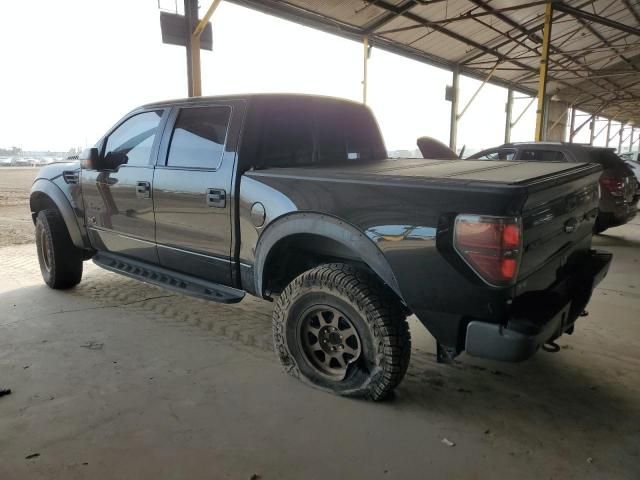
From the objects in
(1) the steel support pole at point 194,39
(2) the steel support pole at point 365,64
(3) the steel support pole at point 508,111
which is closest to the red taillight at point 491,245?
(1) the steel support pole at point 194,39

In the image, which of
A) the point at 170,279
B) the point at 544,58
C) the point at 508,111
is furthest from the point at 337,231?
the point at 508,111

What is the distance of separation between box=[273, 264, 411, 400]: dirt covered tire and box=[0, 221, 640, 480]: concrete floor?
4.8 inches

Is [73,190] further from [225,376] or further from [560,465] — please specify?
[560,465]

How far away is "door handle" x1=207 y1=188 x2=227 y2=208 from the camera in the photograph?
9.29ft

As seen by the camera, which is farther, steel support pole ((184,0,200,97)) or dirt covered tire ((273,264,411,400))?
steel support pole ((184,0,200,97))

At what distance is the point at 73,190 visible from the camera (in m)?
4.04

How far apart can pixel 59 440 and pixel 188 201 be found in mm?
1543

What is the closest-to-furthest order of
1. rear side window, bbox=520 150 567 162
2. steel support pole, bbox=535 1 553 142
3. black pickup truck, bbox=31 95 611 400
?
black pickup truck, bbox=31 95 611 400
rear side window, bbox=520 150 567 162
steel support pole, bbox=535 1 553 142

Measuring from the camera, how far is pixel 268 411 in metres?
2.42

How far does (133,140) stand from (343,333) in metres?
2.36

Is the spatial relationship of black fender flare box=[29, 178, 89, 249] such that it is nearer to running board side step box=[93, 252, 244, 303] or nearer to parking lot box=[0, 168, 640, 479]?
running board side step box=[93, 252, 244, 303]

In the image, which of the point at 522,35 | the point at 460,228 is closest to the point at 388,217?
the point at 460,228

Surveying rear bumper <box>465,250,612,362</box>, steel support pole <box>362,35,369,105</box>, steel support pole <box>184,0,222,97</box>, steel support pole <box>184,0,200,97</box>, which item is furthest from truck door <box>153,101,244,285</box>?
steel support pole <box>362,35,369,105</box>

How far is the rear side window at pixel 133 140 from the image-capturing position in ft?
11.3
